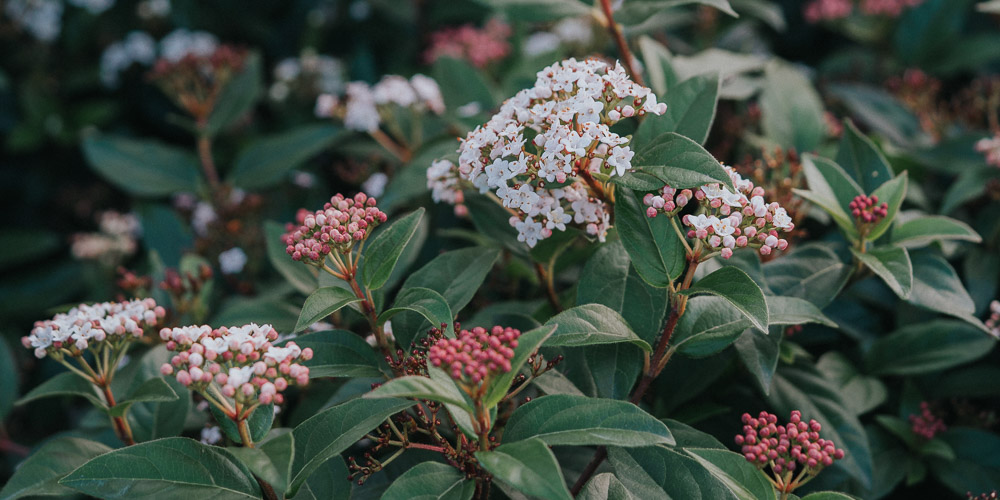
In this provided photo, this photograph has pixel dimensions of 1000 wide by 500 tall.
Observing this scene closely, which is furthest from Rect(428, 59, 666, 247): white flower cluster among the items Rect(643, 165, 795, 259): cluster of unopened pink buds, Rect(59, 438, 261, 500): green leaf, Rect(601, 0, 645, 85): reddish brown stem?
Rect(59, 438, 261, 500): green leaf

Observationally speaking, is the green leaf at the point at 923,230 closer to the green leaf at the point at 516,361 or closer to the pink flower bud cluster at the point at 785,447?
the pink flower bud cluster at the point at 785,447

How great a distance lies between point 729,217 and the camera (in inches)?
53.6

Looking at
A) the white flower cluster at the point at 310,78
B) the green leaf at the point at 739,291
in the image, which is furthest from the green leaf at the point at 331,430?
the white flower cluster at the point at 310,78

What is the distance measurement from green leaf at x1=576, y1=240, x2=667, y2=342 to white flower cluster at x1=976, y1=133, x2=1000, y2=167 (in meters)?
1.34

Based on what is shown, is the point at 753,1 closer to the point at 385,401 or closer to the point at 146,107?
the point at 385,401

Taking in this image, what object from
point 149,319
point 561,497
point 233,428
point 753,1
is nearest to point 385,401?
point 233,428

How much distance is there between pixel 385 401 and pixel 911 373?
55.8 inches

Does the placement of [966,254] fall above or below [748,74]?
below

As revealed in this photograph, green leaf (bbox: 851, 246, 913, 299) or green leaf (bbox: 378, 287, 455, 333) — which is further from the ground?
green leaf (bbox: 378, 287, 455, 333)

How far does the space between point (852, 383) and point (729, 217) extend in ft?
2.65

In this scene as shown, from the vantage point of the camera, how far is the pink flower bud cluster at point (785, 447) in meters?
1.27

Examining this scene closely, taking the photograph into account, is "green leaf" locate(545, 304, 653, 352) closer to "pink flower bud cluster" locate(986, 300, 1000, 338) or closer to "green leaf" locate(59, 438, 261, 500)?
"green leaf" locate(59, 438, 261, 500)

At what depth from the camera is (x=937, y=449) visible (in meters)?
1.76

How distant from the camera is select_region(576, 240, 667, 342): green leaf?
58.4 inches
